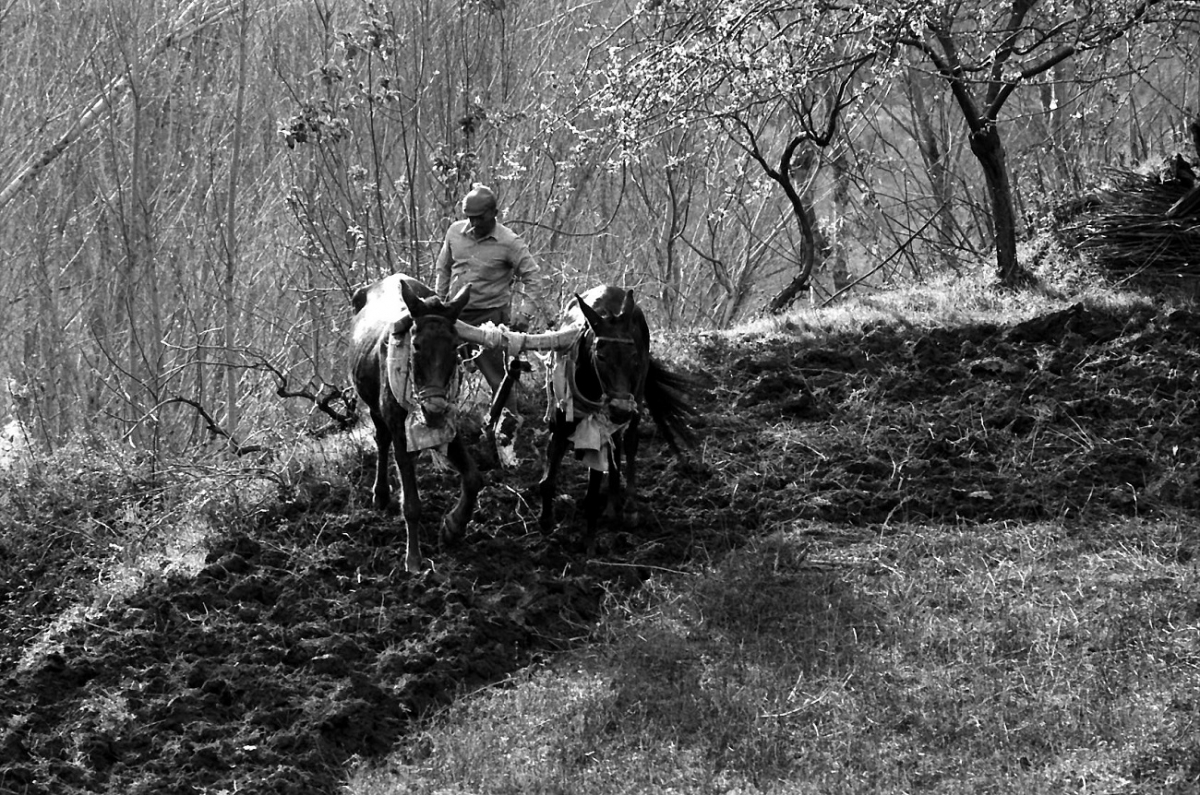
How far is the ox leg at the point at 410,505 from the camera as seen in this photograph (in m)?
9.52

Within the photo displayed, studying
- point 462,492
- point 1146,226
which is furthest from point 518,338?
point 1146,226

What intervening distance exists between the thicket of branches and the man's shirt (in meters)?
2.09

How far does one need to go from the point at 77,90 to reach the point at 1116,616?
52.6 ft

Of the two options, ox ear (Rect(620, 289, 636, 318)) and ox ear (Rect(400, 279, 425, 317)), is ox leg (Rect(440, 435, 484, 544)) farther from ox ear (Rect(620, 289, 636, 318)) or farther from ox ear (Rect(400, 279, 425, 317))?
ox ear (Rect(620, 289, 636, 318))

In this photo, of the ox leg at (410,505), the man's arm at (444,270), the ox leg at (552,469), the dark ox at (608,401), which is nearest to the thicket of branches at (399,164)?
the man's arm at (444,270)

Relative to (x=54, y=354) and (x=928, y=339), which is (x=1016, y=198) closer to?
(x=928, y=339)

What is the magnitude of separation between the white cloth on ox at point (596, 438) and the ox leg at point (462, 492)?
657 millimetres

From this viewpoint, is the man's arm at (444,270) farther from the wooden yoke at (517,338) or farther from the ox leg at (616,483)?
the ox leg at (616,483)

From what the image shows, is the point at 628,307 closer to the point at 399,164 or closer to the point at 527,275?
the point at 527,275

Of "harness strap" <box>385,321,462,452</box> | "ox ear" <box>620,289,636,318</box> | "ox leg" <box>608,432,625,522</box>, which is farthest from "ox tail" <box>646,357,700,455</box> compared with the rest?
"harness strap" <box>385,321,462,452</box>

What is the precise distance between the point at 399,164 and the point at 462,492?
38.5ft

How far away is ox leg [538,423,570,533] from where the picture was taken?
9.86 m

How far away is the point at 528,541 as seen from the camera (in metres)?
9.97

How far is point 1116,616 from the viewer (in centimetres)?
864
